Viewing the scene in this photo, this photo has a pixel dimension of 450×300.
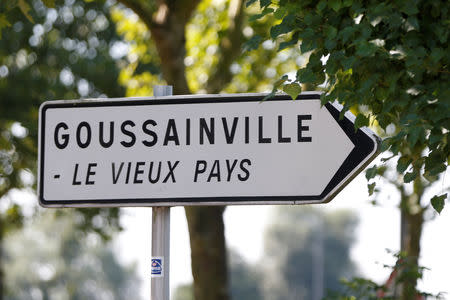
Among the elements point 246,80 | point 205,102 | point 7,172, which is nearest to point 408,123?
point 205,102

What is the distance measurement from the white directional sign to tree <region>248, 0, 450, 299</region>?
0.40 ft

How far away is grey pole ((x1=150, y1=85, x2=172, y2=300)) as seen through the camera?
3039mm

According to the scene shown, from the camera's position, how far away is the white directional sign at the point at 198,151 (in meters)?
3.02

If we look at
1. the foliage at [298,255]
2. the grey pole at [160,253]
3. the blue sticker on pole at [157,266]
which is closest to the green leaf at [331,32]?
the grey pole at [160,253]

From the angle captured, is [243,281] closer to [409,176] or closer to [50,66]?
[50,66]

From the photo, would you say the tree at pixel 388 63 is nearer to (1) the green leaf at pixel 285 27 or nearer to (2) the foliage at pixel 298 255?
(1) the green leaf at pixel 285 27

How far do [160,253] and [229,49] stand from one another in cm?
662

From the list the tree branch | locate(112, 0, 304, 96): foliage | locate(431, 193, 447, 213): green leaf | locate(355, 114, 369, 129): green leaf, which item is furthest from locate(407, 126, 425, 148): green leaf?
locate(112, 0, 304, 96): foliage

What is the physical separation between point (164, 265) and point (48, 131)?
0.75 meters

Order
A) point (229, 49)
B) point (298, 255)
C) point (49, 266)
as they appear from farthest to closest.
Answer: point (298, 255)
point (49, 266)
point (229, 49)

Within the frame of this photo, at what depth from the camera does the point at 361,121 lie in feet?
9.79

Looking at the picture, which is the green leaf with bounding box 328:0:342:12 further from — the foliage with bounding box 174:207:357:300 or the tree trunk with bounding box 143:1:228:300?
the foliage with bounding box 174:207:357:300

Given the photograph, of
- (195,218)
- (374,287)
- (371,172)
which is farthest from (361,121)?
(195,218)

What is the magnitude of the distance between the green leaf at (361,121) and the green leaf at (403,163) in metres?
0.25
